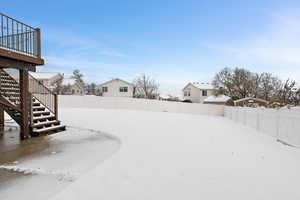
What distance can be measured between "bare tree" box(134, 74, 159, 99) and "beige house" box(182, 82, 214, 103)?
620cm

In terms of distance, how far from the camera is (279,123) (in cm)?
572

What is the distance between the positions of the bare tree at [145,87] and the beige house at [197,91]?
6.20 m

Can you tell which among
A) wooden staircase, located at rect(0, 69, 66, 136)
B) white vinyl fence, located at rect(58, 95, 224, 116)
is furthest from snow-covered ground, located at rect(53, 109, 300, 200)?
white vinyl fence, located at rect(58, 95, 224, 116)

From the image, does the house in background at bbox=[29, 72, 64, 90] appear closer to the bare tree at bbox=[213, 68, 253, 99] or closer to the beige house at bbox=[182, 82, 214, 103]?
the beige house at bbox=[182, 82, 214, 103]

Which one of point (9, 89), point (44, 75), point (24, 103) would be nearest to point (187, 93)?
point (44, 75)

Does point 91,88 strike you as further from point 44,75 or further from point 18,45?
point 18,45

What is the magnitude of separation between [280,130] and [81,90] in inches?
1491

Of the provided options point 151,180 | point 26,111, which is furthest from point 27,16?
point 151,180

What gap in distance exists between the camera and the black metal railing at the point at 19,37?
522cm

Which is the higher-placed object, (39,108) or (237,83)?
(237,83)

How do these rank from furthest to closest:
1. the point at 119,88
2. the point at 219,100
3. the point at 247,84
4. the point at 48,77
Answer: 1. the point at 119,88
2. the point at 48,77
3. the point at 247,84
4. the point at 219,100

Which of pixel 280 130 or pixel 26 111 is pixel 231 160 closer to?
pixel 280 130

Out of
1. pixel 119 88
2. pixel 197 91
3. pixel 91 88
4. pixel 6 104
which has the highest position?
pixel 91 88

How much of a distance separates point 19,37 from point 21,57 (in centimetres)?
79
